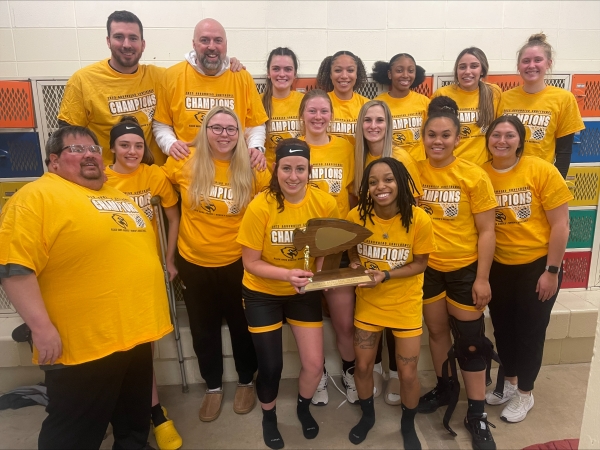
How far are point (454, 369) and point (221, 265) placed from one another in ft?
4.47

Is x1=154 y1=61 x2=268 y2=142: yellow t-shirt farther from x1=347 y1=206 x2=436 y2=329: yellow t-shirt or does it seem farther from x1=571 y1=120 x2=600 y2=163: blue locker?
x1=571 y1=120 x2=600 y2=163: blue locker

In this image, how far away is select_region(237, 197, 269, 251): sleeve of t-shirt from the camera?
1.96 metres

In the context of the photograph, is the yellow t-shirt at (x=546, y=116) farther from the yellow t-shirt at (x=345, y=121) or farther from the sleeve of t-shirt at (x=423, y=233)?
the sleeve of t-shirt at (x=423, y=233)

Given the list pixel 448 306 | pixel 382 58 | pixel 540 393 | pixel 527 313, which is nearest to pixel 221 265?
pixel 448 306

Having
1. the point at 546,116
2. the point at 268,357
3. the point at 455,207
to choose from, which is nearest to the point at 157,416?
the point at 268,357

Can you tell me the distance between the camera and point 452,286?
217cm

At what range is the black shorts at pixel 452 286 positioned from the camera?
2.14m

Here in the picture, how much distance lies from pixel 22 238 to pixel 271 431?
1.54 meters

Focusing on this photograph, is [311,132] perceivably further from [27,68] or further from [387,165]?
[27,68]

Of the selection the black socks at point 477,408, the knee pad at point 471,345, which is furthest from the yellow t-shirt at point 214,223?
the black socks at point 477,408

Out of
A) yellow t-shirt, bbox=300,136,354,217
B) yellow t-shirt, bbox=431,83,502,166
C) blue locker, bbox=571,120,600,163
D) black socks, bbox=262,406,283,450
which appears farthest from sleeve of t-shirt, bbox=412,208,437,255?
blue locker, bbox=571,120,600,163

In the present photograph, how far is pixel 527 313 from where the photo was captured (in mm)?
2248

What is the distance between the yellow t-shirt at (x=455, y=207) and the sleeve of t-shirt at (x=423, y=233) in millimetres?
210

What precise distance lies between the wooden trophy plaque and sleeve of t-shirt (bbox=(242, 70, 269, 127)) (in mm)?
1012
